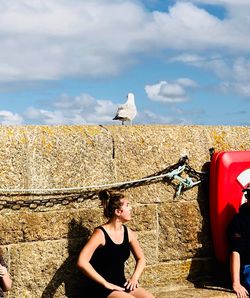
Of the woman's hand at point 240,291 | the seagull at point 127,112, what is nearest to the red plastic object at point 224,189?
the woman's hand at point 240,291

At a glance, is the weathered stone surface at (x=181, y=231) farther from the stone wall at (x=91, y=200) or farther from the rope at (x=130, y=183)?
the rope at (x=130, y=183)

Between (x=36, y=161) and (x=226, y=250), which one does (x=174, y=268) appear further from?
(x=36, y=161)

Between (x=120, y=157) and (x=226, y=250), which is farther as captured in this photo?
(x=226, y=250)

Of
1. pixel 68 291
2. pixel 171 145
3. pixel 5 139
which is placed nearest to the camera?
pixel 5 139

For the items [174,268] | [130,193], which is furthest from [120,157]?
[174,268]

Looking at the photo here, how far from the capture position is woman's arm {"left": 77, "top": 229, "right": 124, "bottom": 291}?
4.20 m

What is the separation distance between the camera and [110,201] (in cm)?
440

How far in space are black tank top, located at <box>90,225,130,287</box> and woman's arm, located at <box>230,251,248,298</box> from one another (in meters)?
0.91

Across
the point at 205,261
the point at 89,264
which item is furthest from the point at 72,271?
the point at 205,261

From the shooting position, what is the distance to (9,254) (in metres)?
4.24

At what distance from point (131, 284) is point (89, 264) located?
0.34 m

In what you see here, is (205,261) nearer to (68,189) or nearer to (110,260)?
(110,260)

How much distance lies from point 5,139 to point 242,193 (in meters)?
1.87

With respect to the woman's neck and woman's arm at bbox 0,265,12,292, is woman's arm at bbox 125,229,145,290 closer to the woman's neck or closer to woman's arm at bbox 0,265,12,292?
the woman's neck
